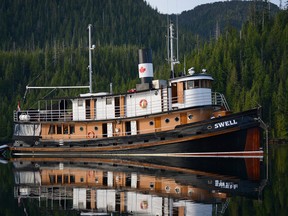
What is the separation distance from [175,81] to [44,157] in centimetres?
1292

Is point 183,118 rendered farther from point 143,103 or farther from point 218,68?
point 218,68

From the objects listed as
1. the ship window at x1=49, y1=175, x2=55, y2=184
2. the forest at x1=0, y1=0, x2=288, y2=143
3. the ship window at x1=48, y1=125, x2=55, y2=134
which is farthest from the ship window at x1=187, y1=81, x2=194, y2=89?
the forest at x1=0, y1=0, x2=288, y2=143

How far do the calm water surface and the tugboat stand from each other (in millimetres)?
1572

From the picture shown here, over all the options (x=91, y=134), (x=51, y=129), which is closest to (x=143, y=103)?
(x=91, y=134)

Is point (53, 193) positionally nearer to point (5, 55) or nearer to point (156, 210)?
point (156, 210)

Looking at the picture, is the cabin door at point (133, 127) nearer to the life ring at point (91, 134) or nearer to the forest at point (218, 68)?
the life ring at point (91, 134)

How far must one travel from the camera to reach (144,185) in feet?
69.4

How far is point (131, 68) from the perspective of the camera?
415 feet

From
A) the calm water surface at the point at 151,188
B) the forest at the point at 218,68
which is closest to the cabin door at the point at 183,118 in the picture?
the calm water surface at the point at 151,188

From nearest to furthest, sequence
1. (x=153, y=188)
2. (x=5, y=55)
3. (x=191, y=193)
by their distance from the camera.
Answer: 1. (x=191, y=193)
2. (x=153, y=188)
3. (x=5, y=55)

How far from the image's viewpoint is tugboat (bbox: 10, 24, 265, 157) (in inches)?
1228

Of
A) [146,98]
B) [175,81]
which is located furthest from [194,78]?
[146,98]

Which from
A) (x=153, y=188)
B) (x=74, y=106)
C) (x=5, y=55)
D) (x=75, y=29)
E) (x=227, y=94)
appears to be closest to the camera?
(x=153, y=188)

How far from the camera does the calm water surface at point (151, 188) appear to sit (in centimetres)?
1659
